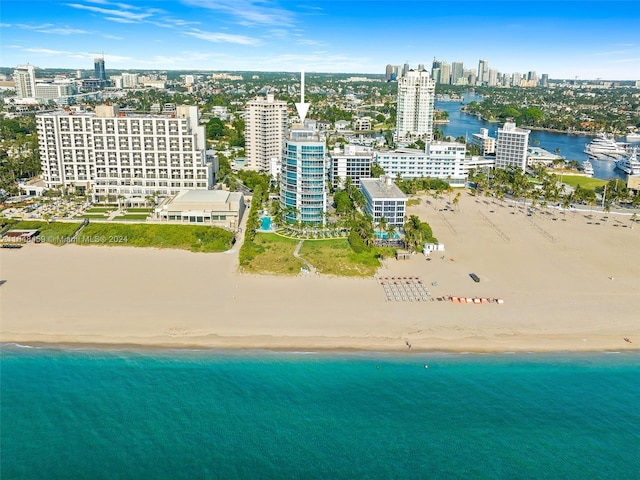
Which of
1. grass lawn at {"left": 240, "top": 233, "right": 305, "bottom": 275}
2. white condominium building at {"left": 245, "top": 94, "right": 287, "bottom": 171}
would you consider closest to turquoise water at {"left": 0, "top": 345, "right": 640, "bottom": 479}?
grass lawn at {"left": 240, "top": 233, "right": 305, "bottom": 275}

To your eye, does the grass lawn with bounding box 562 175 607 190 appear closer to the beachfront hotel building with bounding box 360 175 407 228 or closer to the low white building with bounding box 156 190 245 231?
the beachfront hotel building with bounding box 360 175 407 228

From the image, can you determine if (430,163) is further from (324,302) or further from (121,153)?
(324,302)

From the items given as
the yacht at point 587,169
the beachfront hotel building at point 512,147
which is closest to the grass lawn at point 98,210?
the beachfront hotel building at point 512,147

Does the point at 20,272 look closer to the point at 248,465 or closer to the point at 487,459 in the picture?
the point at 248,465

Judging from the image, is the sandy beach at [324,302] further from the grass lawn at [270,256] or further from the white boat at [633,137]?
the white boat at [633,137]

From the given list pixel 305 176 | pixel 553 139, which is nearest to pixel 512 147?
pixel 305 176

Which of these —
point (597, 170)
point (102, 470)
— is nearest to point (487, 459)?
point (102, 470)
